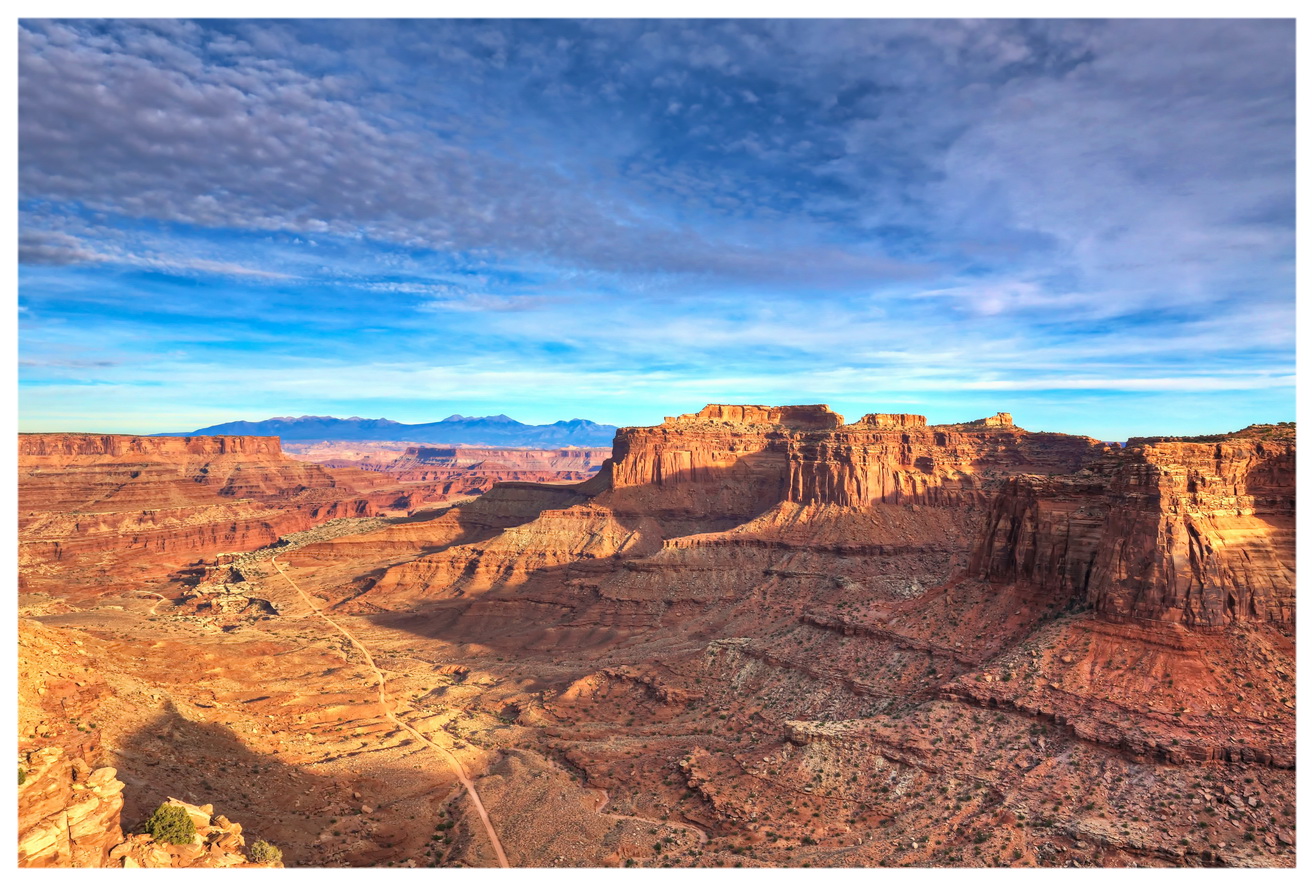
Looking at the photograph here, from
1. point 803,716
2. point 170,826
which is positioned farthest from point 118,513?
point 803,716

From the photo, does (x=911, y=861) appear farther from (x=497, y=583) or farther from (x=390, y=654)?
(x=497, y=583)

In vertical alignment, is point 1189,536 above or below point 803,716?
above

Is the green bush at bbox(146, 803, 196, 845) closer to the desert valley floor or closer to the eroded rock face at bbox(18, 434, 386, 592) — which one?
the desert valley floor

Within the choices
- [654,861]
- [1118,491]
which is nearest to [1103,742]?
[1118,491]

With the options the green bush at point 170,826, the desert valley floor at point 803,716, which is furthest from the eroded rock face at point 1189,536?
the green bush at point 170,826

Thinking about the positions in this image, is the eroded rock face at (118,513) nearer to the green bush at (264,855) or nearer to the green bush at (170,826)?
the green bush at (264,855)

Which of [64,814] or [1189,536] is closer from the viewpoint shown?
[64,814]

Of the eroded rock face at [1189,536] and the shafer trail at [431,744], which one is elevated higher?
the eroded rock face at [1189,536]

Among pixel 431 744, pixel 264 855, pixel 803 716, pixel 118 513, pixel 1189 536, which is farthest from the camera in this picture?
pixel 118 513

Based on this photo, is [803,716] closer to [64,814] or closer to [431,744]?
[431,744]
